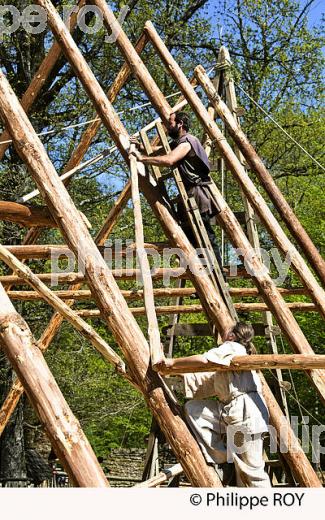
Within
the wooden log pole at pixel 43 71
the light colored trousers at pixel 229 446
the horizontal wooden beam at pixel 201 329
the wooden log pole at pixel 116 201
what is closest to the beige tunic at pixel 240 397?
the light colored trousers at pixel 229 446

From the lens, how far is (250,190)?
7.49 m

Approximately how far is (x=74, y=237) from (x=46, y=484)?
34.7ft

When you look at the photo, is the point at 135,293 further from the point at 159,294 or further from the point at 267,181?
the point at 267,181

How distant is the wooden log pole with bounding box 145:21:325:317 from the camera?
23.3ft

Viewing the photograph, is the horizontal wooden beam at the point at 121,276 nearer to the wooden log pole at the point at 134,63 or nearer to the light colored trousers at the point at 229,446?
the wooden log pole at the point at 134,63

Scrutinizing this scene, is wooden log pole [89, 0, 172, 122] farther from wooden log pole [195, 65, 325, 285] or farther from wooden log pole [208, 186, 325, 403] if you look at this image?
wooden log pole [208, 186, 325, 403]

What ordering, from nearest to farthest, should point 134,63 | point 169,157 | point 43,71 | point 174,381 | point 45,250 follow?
point 174,381, point 169,157, point 45,250, point 134,63, point 43,71

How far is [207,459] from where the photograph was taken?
4.96 m

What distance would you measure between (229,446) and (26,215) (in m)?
2.60

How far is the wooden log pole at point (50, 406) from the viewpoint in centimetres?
429

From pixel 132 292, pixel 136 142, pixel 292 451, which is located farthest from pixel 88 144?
pixel 292 451

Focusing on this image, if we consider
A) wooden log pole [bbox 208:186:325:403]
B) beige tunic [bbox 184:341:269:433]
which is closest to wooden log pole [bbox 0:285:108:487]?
beige tunic [bbox 184:341:269:433]
